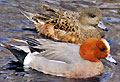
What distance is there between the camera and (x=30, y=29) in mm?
9820

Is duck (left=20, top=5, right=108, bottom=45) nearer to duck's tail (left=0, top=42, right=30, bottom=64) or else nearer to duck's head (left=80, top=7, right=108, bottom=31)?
duck's head (left=80, top=7, right=108, bottom=31)

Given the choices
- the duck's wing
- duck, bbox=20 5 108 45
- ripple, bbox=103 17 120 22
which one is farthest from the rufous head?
ripple, bbox=103 17 120 22


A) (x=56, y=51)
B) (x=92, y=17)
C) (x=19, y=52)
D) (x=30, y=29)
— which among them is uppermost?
(x=92, y=17)

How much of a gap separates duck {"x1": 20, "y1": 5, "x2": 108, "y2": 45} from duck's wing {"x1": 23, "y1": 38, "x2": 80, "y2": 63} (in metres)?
1.53

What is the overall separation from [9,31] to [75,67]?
280cm

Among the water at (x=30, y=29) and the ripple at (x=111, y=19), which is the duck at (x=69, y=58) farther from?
the ripple at (x=111, y=19)

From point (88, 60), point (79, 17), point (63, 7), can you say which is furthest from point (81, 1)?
point (88, 60)

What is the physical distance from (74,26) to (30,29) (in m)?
1.30

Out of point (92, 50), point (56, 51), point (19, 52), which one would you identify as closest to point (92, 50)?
point (92, 50)

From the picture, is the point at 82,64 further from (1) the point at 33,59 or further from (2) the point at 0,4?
(2) the point at 0,4

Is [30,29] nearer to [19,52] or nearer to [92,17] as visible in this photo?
[92,17]

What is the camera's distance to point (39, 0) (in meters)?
11.5

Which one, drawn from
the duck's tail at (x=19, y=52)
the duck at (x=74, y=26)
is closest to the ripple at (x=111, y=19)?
the duck at (x=74, y=26)

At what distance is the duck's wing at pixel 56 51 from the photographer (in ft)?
A: 23.9
